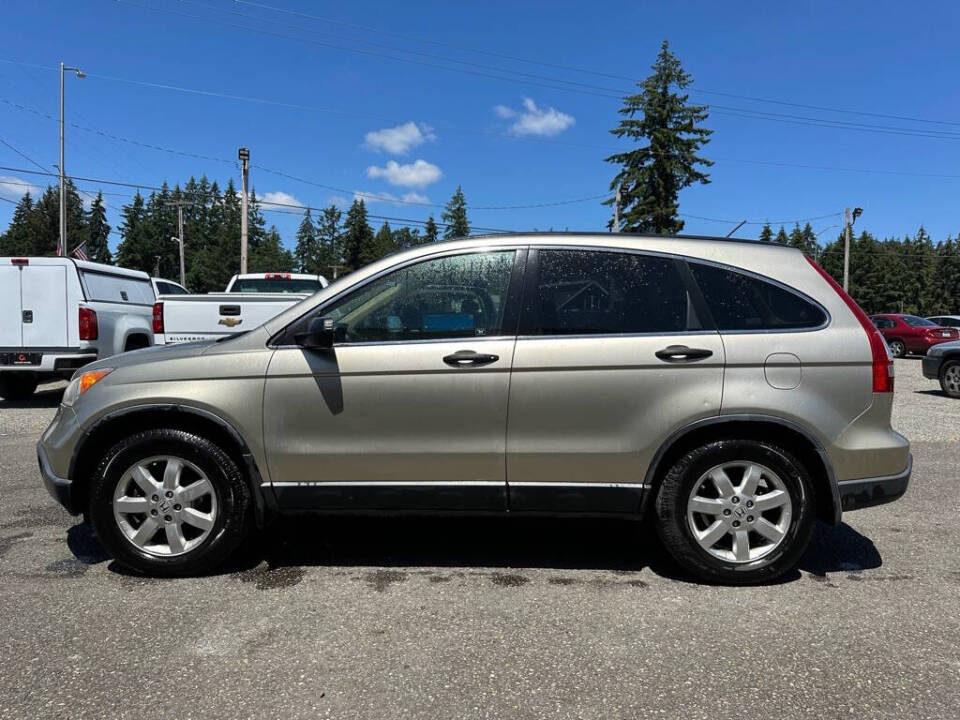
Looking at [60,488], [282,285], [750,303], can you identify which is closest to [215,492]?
[60,488]

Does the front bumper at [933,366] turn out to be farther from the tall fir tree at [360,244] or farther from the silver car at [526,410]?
the tall fir tree at [360,244]

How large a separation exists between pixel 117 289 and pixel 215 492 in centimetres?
834

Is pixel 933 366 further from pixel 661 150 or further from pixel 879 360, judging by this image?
pixel 661 150

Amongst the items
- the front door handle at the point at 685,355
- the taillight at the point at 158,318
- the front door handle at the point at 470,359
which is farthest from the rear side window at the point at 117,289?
the front door handle at the point at 685,355

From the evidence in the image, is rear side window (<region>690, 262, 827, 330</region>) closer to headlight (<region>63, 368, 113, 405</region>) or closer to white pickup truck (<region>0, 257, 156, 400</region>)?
headlight (<region>63, 368, 113, 405</region>)

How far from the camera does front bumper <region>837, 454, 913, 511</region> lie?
3387 mm

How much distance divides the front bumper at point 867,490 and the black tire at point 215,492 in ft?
10.1

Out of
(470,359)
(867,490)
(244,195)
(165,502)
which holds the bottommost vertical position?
(165,502)

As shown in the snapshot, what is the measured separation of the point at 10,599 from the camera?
3.29 m

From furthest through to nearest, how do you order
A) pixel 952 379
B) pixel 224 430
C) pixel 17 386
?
1. pixel 952 379
2. pixel 17 386
3. pixel 224 430

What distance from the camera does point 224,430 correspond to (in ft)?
11.3

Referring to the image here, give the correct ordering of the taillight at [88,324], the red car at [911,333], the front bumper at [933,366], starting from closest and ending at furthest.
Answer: the taillight at [88,324] → the front bumper at [933,366] → the red car at [911,333]

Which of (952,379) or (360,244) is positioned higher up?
(360,244)

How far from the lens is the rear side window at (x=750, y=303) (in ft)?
11.2
